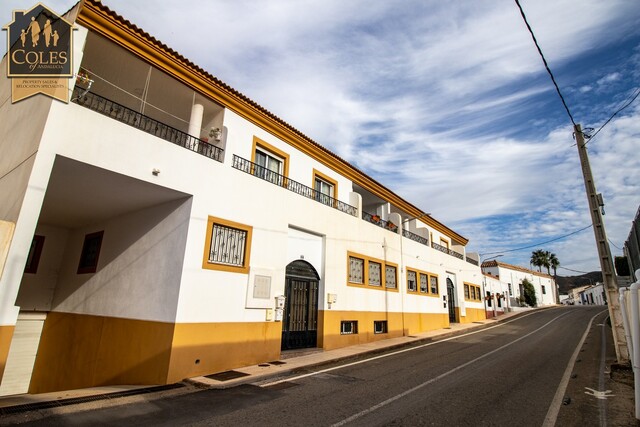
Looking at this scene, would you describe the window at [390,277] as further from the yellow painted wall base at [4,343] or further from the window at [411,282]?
the yellow painted wall base at [4,343]

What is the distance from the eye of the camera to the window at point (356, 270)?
1480 centimetres

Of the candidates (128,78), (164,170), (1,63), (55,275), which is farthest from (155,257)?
(1,63)

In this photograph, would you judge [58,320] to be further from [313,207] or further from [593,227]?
[593,227]

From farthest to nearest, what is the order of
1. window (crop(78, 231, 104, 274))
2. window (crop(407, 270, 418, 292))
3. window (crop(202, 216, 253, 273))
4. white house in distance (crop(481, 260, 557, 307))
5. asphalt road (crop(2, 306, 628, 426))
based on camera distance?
white house in distance (crop(481, 260, 557, 307)), window (crop(407, 270, 418, 292)), window (crop(78, 231, 104, 274)), window (crop(202, 216, 253, 273)), asphalt road (crop(2, 306, 628, 426))

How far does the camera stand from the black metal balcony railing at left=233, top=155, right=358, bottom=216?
10914 millimetres

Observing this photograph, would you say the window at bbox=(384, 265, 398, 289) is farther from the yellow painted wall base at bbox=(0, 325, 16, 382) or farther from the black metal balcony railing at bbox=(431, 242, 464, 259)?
the yellow painted wall base at bbox=(0, 325, 16, 382)

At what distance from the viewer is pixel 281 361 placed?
10.3m

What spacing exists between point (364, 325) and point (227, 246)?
8.02 m

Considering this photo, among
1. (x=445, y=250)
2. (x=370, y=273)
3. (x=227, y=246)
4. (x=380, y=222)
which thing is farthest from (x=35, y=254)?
(x=445, y=250)

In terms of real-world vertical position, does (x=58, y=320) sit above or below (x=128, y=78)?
below

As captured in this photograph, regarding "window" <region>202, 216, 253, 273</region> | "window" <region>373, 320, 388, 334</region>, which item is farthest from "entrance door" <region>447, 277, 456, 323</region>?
"window" <region>202, 216, 253, 273</region>

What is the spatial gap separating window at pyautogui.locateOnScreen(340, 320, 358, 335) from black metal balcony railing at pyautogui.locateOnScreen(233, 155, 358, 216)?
4922 mm

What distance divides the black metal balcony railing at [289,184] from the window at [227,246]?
200 centimetres

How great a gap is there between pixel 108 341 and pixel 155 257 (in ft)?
9.57
